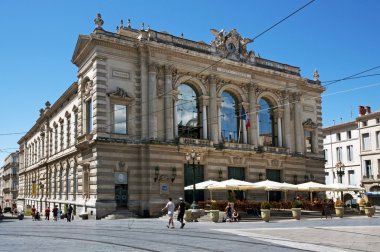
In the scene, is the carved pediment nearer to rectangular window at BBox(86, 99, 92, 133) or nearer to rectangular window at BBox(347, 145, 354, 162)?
rectangular window at BBox(86, 99, 92, 133)

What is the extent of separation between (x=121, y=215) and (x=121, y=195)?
2.20 m

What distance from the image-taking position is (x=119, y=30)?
4069 cm

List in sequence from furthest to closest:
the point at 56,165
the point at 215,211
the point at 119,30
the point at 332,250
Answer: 1. the point at 56,165
2. the point at 119,30
3. the point at 215,211
4. the point at 332,250

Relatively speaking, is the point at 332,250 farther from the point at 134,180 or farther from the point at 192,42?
the point at 192,42

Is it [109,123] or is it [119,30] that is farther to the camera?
[119,30]

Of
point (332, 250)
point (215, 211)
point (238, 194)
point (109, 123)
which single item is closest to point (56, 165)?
point (109, 123)

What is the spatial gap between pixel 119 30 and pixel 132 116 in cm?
827

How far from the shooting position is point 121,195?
122 ft

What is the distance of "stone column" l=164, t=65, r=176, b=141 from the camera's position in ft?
130

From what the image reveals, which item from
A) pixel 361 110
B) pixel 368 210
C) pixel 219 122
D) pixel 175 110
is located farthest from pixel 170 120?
pixel 361 110

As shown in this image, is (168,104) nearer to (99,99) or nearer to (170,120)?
(170,120)

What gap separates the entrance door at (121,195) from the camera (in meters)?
36.9

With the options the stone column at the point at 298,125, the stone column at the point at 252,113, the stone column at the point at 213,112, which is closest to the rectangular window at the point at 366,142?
the stone column at the point at 298,125

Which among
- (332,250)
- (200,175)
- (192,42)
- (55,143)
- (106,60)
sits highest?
(192,42)
